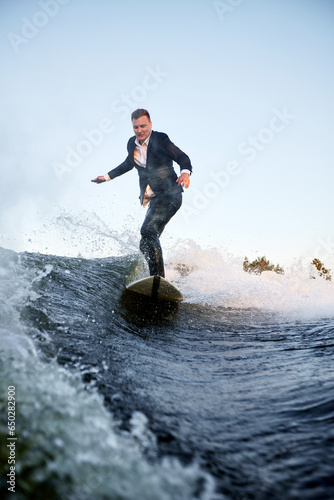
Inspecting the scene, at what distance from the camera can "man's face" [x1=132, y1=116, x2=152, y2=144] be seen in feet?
16.5

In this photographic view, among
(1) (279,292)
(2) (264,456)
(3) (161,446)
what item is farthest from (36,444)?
(1) (279,292)

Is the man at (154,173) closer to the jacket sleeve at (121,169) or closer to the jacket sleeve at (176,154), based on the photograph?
the jacket sleeve at (176,154)

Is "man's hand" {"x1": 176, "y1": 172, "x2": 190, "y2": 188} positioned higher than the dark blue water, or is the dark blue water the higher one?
"man's hand" {"x1": 176, "y1": 172, "x2": 190, "y2": 188}

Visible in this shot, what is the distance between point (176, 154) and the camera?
4.95m

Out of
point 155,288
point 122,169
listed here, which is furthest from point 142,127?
point 155,288

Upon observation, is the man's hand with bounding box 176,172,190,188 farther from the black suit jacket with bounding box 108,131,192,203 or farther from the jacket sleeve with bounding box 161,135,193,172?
the black suit jacket with bounding box 108,131,192,203

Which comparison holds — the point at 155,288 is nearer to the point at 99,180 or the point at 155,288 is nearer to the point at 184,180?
the point at 184,180

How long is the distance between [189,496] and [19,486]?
44 cm

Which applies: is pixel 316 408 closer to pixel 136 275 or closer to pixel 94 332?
Result: pixel 94 332

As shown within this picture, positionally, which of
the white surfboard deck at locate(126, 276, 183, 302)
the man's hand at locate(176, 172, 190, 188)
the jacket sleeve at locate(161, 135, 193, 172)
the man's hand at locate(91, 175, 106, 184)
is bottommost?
the white surfboard deck at locate(126, 276, 183, 302)

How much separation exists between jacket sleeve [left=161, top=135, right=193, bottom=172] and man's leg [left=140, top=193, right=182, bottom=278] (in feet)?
1.93

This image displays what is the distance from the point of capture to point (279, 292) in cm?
628

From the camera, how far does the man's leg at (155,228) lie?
15.4ft

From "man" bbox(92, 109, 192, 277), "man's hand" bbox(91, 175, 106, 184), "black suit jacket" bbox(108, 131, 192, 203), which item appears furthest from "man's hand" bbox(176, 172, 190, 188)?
"man's hand" bbox(91, 175, 106, 184)
